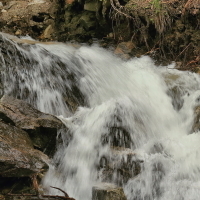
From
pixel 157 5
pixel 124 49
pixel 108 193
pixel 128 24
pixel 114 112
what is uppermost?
pixel 157 5

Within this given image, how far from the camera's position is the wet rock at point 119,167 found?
3762 mm

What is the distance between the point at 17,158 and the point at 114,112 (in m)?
2.16

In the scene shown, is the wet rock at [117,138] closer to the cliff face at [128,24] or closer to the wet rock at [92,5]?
the cliff face at [128,24]

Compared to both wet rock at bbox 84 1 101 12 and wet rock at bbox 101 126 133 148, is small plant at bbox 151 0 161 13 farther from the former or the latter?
wet rock at bbox 101 126 133 148

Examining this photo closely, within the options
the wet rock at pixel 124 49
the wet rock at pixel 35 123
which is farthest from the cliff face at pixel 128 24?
the wet rock at pixel 35 123

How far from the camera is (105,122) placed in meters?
4.57

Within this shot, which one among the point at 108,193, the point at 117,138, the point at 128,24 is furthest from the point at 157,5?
the point at 108,193

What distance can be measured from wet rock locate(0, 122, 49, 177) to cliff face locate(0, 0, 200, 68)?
4491mm

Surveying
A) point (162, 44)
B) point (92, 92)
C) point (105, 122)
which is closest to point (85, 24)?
point (162, 44)

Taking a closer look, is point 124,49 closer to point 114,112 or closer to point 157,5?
point 157,5

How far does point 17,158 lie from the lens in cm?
294

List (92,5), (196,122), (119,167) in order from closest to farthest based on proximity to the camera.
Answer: (119,167)
(196,122)
(92,5)

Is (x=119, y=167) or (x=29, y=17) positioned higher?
(x=29, y=17)

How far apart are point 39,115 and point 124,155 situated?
1389 mm
